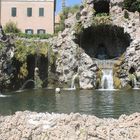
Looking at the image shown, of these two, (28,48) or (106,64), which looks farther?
(28,48)

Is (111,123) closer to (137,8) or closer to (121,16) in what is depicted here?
(121,16)

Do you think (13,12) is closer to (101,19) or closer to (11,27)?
(11,27)

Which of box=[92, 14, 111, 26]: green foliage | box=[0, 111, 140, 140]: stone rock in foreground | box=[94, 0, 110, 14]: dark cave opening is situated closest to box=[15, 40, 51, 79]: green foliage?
box=[92, 14, 111, 26]: green foliage

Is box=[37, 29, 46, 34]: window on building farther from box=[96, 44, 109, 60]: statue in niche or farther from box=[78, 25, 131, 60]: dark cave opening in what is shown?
box=[96, 44, 109, 60]: statue in niche

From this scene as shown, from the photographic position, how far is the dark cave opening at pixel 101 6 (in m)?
55.0

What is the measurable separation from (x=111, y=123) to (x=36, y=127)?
1595 mm

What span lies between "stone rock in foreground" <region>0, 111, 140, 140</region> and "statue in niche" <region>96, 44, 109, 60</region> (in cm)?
4684

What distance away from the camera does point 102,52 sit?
2243 inches

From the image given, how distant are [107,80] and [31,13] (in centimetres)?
3401

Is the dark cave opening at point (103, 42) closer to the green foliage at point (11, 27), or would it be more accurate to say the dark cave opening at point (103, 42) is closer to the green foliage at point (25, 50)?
the green foliage at point (25, 50)

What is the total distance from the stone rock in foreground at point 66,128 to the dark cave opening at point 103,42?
44110mm

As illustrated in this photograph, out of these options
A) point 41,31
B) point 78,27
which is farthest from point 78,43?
point 41,31

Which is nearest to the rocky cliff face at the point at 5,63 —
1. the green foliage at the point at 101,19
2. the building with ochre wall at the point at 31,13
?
the green foliage at the point at 101,19

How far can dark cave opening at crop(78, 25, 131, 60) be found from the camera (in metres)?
54.3
